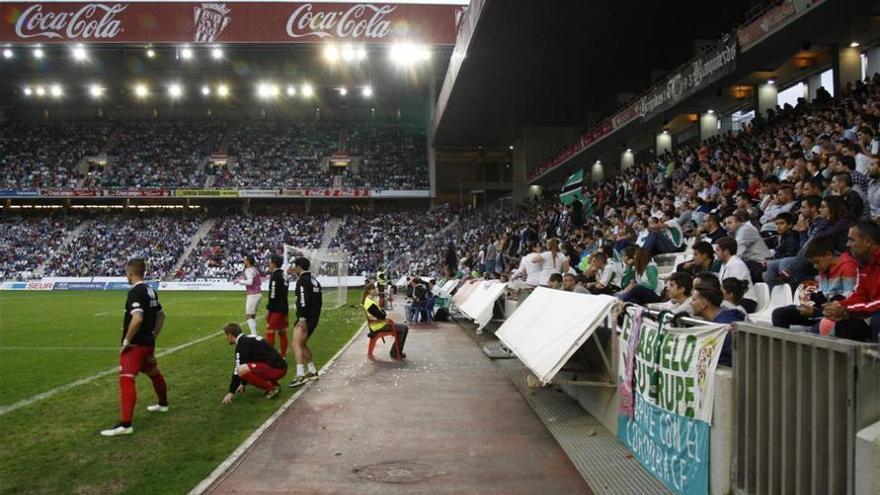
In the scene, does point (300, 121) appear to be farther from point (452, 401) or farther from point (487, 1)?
point (452, 401)

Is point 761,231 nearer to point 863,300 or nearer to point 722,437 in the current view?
point 863,300

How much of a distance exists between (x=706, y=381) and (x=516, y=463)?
2290 mm

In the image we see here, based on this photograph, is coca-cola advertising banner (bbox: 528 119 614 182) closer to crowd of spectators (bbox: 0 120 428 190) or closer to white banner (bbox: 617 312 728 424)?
crowd of spectators (bbox: 0 120 428 190)

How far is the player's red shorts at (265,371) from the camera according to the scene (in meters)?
8.57

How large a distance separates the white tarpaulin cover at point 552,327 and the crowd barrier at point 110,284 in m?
30.3

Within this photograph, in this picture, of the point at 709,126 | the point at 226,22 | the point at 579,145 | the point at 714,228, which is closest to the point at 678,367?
the point at 714,228

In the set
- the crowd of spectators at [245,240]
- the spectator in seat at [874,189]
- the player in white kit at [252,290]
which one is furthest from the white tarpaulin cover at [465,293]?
the crowd of spectators at [245,240]

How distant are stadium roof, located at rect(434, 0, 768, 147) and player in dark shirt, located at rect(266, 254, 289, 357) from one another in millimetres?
14224

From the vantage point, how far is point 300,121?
6259 cm

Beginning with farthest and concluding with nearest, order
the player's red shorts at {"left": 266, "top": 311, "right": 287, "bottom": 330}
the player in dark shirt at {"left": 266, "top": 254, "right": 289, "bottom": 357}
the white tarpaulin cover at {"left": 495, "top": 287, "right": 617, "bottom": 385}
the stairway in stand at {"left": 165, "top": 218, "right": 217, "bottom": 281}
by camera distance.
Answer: the stairway in stand at {"left": 165, "top": 218, "right": 217, "bottom": 281}, the player's red shorts at {"left": 266, "top": 311, "right": 287, "bottom": 330}, the player in dark shirt at {"left": 266, "top": 254, "right": 289, "bottom": 357}, the white tarpaulin cover at {"left": 495, "top": 287, "right": 617, "bottom": 385}

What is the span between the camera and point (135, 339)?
7.22m

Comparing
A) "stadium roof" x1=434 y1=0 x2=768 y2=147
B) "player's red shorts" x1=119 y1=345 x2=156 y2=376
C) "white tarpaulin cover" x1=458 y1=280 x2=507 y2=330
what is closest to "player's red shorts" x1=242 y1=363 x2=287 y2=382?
"player's red shorts" x1=119 y1=345 x2=156 y2=376

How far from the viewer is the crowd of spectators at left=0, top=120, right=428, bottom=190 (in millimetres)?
54059

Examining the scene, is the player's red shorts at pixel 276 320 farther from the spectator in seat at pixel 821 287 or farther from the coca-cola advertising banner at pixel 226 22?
the coca-cola advertising banner at pixel 226 22
